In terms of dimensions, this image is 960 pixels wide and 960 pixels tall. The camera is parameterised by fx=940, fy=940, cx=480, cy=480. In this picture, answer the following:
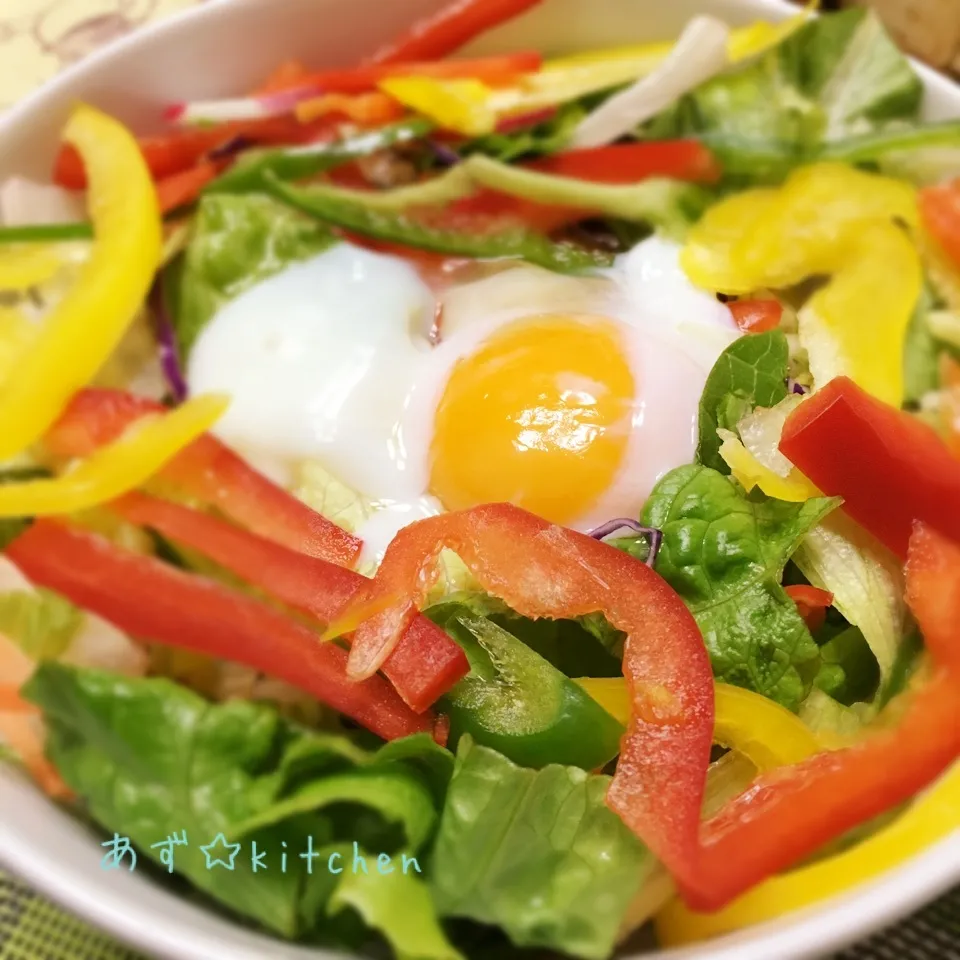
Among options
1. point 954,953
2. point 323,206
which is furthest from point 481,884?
point 323,206

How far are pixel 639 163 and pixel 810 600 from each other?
1000 millimetres

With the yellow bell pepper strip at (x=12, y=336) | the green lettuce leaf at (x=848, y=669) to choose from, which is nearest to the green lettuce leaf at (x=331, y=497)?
the yellow bell pepper strip at (x=12, y=336)

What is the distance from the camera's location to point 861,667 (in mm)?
1385

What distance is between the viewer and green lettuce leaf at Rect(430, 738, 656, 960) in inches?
40.9

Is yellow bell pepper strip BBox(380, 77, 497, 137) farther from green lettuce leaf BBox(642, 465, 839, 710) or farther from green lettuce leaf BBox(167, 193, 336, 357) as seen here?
green lettuce leaf BBox(642, 465, 839, 710)

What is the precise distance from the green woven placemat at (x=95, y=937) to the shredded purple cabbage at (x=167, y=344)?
0.90 metres

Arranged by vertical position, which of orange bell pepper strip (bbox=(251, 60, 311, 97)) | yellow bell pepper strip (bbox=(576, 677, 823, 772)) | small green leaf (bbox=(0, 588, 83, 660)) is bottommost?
yellow bell pepper strip (bbox=(576, 677, 823, 772))

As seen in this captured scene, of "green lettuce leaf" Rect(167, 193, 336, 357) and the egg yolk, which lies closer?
the egg yolk

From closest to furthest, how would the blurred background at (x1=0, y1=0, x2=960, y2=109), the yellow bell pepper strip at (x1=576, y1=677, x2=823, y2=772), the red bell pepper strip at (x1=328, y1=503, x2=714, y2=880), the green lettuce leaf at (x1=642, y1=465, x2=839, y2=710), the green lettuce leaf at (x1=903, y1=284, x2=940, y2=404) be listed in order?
the red bell pepper strip at (x1=328, y1=503, x2=714, y2=880) < the yellow bell pepper strip at (x1=576, y1=677, x2=823, y2=772) < the green lettuce leaf at (x1=642, y1=465, x2=839, y2=710) < the green lettuce leaf at (x1=903, y1=284, x2=940, y2=404) < the blurred background at (x1=0, y1=0, x2=960, y2=109)

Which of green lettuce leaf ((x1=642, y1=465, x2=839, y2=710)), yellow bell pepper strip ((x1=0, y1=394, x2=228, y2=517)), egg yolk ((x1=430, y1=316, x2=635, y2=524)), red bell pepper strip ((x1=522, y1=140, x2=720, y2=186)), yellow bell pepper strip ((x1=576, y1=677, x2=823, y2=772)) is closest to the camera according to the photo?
yellow bell pepper strip ((x1=576, y1=677, x2=823, y2=772))

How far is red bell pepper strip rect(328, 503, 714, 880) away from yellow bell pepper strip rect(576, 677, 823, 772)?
0.07 metres

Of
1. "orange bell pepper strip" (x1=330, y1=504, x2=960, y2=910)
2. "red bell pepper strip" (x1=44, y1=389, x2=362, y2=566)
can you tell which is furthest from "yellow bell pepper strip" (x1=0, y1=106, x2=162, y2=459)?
"orange bell pepper strip" (x1=330, y1=504, x2=960, y2=910)

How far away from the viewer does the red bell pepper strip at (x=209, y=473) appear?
4.97ft

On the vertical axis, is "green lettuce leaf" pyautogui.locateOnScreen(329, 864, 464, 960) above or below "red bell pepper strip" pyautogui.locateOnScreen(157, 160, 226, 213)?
below
